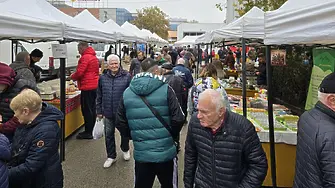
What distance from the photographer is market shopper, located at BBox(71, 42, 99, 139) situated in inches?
268

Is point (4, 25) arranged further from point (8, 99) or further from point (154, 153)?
point (154, 153)

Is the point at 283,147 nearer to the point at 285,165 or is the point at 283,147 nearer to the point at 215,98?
the point at 285,165

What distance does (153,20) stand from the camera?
56094mm

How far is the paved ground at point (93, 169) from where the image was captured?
4.82 metres

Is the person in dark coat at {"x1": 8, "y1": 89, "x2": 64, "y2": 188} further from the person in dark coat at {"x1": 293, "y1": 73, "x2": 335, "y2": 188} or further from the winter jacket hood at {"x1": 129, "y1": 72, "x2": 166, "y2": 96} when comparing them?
the person in dark coat at {"x1": 293, "y1": 73, "x2": 335, "y2": 188}

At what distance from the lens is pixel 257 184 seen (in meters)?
2.43

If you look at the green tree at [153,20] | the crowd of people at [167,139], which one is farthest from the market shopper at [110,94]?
the green tree at [153,20]

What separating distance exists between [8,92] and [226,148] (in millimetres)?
2249

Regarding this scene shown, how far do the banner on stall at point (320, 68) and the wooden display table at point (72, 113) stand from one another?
4.59 meters

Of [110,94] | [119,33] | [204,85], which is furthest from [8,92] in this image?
[119,33]

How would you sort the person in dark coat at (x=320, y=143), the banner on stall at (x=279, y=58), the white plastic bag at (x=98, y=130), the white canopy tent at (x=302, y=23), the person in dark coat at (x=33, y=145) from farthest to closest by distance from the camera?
the white plastic bag at (x=98, y=130) → the banner on stall at (x=279, y=58) → the person in dark coat at (x=33, y=145) → the white canopy tent at (x=302, y=23) → the person in dark coat at (x=320, y=143)

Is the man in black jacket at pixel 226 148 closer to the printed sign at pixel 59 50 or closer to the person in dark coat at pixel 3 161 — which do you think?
the person in dark coat at pixel 3 161

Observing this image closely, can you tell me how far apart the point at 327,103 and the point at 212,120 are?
2.48ft

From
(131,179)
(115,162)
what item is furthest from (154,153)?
(115,162)
